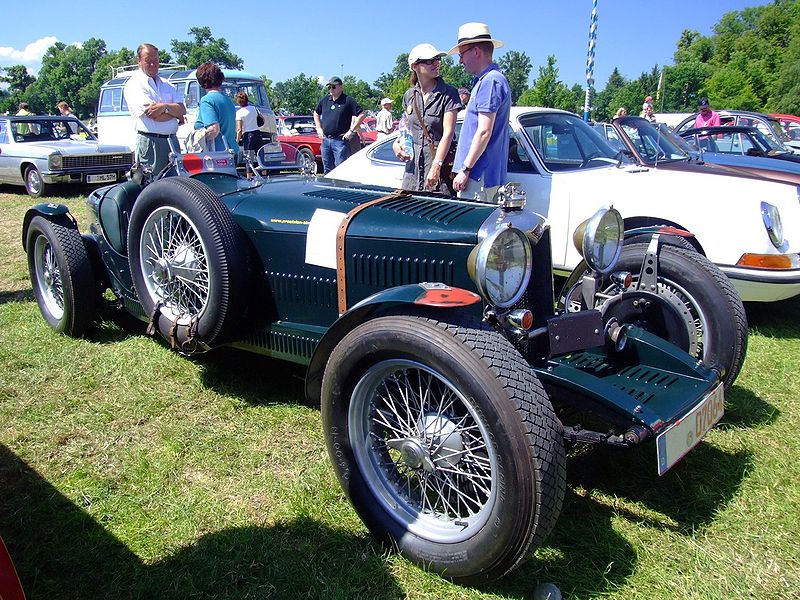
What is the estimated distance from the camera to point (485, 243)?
2.20 metres

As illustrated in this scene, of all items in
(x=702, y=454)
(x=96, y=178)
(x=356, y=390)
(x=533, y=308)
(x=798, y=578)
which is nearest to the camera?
(x=798, y=578)

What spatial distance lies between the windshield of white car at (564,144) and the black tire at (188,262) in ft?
10.1

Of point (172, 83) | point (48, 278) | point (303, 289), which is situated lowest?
point (48, 278)

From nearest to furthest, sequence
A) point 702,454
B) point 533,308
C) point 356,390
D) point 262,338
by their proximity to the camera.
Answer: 1. point 356,390
2. point 533,308
3. point 702,454
4. point 262,338

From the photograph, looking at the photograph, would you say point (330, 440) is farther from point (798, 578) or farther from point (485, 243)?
point (798, 578)

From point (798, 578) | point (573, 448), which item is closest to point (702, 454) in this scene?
point (573, 448)

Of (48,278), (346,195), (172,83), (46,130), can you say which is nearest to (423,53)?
(346,195)

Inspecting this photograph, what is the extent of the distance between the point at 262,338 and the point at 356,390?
1.18 metres

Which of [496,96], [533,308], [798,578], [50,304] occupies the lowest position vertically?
[798,578]

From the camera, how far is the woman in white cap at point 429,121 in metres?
4.72

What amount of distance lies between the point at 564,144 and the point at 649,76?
3140 inches

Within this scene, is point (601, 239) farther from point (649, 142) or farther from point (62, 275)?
point (62, 275)

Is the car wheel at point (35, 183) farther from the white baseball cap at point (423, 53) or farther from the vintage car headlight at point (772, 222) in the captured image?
the vintage car headlight at point (772, 222)

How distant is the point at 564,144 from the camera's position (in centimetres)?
536
